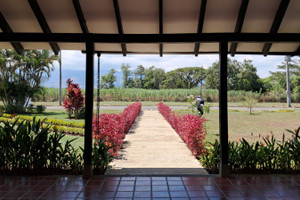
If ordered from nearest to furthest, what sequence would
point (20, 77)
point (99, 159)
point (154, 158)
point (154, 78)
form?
point (99, 159) < point (154, 158) < point (20, 77) < point (154, 78)

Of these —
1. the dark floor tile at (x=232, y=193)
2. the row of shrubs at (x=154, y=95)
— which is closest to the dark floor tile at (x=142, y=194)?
the dark floor tile at (x=232, y=193)

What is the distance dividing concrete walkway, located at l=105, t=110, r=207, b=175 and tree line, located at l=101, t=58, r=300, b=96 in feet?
52.9

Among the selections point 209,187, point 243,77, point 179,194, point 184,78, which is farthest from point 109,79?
point 179,194

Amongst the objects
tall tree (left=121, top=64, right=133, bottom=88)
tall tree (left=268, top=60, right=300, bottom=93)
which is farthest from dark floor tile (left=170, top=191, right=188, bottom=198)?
tall tree (left=121, top=64, right=133, bottom=88)

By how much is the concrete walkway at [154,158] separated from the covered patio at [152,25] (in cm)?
90

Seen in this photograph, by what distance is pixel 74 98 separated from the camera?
1272 centimetres

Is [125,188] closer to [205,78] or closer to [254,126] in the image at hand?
[254,126]

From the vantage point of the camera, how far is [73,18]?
366cm

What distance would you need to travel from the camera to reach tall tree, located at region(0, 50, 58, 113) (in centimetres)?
1604

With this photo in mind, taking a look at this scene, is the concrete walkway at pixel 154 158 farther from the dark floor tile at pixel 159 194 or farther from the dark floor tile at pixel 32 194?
the dark floor tile at pixel 32 194

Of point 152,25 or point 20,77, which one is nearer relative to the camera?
point 152,25

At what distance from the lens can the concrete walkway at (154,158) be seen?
464cm

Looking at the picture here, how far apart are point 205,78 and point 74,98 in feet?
86.3

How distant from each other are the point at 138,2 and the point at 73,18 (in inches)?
40.2
